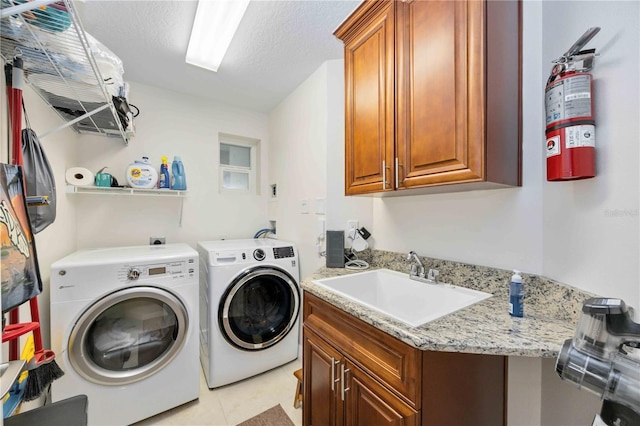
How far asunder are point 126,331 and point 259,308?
885 millimetres

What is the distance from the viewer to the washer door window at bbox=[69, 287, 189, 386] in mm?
1397

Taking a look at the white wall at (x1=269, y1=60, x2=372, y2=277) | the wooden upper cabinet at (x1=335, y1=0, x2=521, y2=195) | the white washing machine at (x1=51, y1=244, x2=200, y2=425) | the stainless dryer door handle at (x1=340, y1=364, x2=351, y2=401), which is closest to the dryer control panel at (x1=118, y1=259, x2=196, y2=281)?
the white washing machine at (x1=51, y1=244, x2=200, y2=425)

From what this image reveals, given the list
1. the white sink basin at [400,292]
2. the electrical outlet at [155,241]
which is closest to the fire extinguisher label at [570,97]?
the white sink basin at [400,292]

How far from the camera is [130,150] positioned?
2250 mm

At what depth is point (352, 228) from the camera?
1.83 meters

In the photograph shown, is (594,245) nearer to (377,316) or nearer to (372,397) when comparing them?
(377,316)

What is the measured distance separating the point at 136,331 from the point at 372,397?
5.01 feet

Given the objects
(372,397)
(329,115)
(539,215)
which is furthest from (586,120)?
(329,115)

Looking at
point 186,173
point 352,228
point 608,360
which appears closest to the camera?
point 608,360

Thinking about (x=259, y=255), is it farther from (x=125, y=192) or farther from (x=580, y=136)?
(x=580, y=136)

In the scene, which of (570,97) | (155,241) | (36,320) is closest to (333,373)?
(36,320)

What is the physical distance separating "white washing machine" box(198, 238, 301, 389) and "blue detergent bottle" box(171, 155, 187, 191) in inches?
23.7

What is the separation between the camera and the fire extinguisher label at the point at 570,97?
760 mm

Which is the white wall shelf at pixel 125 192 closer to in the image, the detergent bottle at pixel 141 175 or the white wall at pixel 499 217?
the detergent bottle at pixel 141 175
